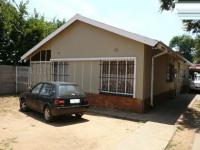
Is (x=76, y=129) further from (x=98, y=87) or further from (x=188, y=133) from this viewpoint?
(x=98, y=87)

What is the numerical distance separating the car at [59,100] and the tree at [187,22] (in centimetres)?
778

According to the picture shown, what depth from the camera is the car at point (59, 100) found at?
983 cm

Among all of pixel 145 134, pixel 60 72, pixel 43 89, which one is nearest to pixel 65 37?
pixel 60 72

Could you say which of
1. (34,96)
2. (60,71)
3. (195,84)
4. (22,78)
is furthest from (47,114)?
(195,84)

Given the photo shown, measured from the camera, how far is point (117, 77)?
1295cm

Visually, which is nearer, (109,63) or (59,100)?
(59,100)

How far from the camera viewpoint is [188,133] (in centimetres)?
902

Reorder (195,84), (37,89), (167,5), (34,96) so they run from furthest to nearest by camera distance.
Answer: (195,84), (167,5), (37,89), (34,96)

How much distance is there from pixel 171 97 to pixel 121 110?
7.24 metres

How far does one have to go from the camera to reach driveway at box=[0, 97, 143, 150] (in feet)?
24.3

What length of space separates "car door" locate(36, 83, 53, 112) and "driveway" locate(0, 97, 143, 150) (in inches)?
24.0

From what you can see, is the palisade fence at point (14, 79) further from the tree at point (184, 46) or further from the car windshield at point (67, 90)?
the tree at point (184, 46)

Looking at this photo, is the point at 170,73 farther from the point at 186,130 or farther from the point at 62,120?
the point at 62,120

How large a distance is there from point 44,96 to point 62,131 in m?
2.09
